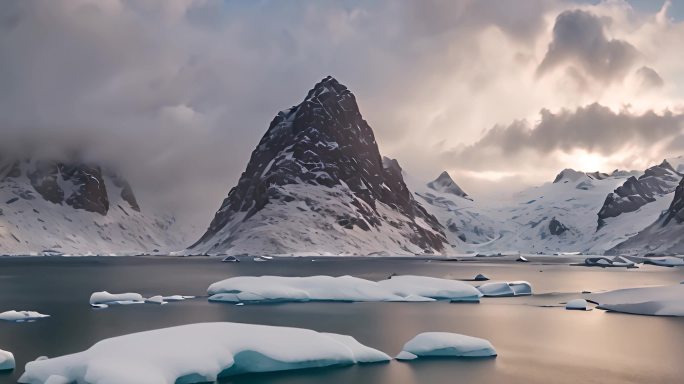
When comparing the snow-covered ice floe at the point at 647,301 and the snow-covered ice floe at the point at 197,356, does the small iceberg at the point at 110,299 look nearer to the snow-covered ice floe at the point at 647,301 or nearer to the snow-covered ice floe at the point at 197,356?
the snow-covered ice floe at the point at 197,356

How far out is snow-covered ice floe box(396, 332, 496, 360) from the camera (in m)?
37.7

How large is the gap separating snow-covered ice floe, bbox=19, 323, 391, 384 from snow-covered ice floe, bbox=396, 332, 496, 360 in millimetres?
2121

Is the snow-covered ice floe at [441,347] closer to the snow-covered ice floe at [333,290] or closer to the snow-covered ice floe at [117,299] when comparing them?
the snow-covered ice floe at [333,290]

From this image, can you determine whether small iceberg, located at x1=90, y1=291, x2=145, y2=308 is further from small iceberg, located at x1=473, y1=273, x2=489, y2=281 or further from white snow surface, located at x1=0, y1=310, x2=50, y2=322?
small iceberg, located at x1=473, y1=273, x2=489, y2=281

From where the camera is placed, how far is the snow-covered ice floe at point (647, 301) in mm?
60778

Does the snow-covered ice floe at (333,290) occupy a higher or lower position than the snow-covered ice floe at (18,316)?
higher

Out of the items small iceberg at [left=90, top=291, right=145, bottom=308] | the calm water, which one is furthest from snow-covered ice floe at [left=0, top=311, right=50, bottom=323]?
small iceberg at [left=90, top=291, right=145, bottom=308]

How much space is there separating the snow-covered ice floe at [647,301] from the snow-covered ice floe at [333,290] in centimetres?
1583

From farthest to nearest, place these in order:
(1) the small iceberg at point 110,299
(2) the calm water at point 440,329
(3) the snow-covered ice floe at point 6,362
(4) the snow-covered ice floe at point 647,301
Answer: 1. (1) the small iceberg at point 110,299
2. (4) the snow-covered ice floe at point 647,301
3. (2) the calm water at point 440,329
4. (3) the snow-covered ice floe at point 6,362

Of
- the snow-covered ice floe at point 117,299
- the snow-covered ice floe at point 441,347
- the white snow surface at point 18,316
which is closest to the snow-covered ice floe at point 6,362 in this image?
the snow-covered ice floe at point 441,347

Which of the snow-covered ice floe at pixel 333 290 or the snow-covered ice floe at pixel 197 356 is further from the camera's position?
the snow-covered ice floe at pixel 333 290

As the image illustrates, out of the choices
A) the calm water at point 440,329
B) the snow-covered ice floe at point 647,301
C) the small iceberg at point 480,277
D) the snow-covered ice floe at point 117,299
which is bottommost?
the calm water at point 440,329

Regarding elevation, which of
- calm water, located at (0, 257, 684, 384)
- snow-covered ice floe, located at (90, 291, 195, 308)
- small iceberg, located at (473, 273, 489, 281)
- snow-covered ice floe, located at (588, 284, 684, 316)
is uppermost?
small iceberg, located at (473, 273, 489, 281)

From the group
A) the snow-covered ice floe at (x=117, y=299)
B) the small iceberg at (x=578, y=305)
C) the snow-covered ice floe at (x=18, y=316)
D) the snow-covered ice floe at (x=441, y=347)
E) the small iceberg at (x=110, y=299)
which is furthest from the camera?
the snow-covered ice floe at (x=117, y=299)
